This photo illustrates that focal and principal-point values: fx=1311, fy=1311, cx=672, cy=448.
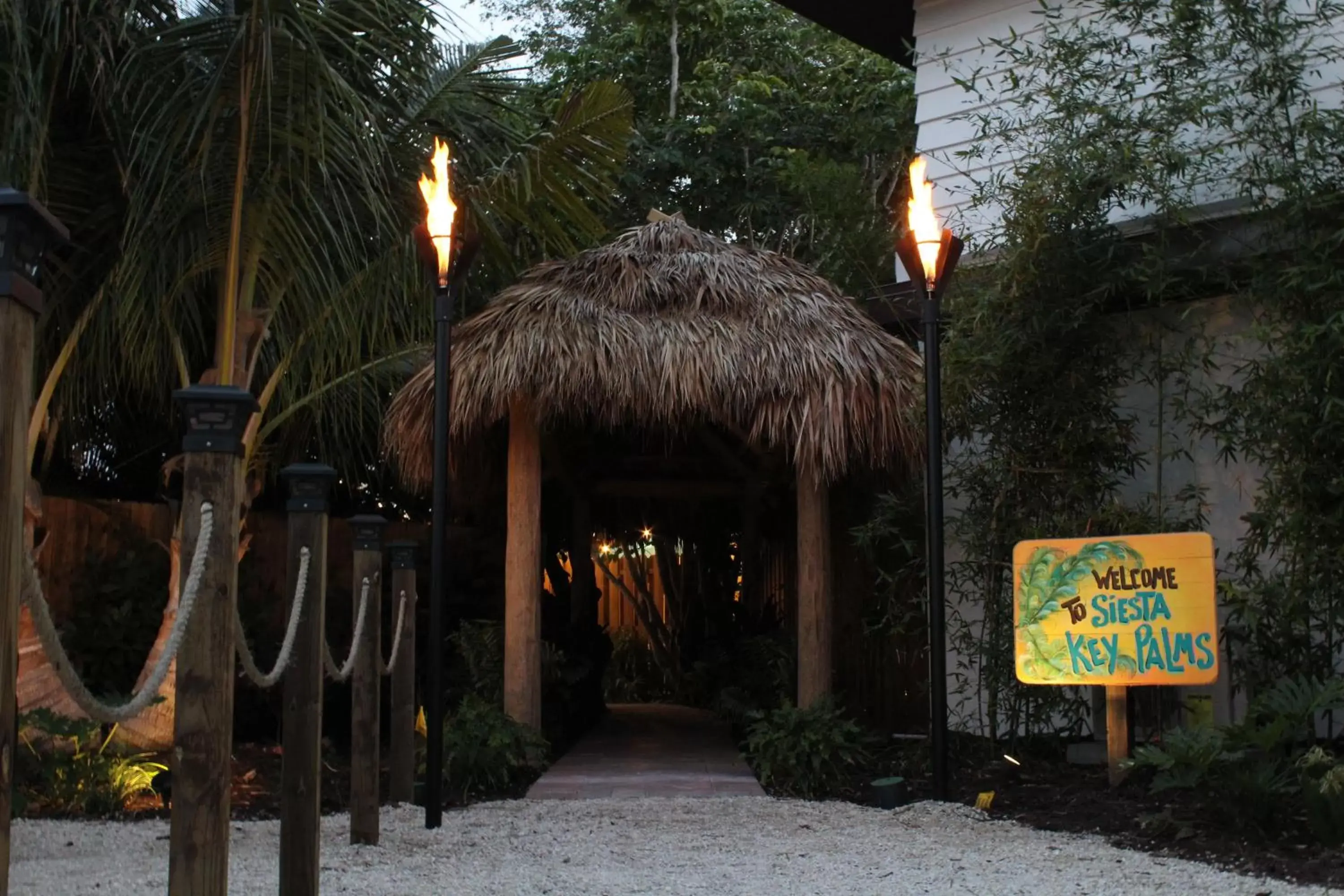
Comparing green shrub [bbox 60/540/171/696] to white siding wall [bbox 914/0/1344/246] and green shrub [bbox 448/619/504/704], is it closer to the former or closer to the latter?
green shrub [bbox 448/619/504/704]

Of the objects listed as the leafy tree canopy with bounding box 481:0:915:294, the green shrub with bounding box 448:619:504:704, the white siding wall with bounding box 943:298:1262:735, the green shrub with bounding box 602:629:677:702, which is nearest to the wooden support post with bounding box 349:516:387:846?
the green shrub with bounding box 448:619:504:704

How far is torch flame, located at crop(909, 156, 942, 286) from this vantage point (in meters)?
6.32

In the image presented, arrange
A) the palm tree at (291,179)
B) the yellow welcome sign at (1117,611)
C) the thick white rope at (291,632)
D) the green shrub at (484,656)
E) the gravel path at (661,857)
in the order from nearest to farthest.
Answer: the thick white rope at (291,632), the gravel path at (661,857), the yellow welcome sign at (1117,611), the palm tree at (291,179), the green shrub at (484,656)

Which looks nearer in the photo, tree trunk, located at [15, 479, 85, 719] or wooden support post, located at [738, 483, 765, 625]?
tree trunk, located at [15, 479, 85, 719]

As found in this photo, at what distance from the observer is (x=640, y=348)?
7281 millimetres

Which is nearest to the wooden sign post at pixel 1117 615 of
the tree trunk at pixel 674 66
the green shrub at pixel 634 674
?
the green shrub at pixel 634 674

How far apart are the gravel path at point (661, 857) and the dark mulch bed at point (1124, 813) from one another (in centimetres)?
17

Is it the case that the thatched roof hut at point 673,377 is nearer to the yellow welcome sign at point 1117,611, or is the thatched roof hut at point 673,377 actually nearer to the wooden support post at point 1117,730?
the yellow welcome sign at point 1117,611

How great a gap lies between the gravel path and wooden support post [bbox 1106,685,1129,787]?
681 millimetres

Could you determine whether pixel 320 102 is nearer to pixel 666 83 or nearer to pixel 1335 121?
pixel 1335 121

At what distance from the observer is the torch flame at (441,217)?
5.88 metres

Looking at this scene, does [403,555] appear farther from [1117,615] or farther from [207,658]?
[207,658]

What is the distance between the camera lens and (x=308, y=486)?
12.0 ft

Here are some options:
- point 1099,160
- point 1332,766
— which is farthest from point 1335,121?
point 1332,766
